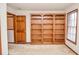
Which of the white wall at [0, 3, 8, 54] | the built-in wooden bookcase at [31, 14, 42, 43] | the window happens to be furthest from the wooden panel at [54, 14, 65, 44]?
the white wall at [0, 3, 8, 54]

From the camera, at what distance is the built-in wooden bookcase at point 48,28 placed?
6.84 meters

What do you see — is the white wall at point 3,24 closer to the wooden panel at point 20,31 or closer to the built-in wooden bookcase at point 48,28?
the wooden panel at point 20,31

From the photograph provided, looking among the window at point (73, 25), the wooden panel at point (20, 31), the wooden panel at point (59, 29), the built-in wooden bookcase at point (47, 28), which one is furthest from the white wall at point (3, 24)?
the wooden panel at point (59, 29)

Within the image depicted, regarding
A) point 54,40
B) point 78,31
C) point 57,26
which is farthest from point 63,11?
point 78,31

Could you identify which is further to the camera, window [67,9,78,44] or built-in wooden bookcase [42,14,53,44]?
built-in wooden bookcase [42,14,53,44]

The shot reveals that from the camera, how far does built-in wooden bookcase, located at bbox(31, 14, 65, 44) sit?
684cm

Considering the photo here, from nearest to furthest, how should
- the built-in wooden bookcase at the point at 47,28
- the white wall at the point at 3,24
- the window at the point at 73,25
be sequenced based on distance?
the white wall at the point at 3,24 → the window at the point at 73,25 → the built-in wooden bookcase at the point at 47,28

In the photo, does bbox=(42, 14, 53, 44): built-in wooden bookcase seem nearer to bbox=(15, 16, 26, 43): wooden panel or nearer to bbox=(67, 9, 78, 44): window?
bbox=(15, 16, 26, 43): wooden panel

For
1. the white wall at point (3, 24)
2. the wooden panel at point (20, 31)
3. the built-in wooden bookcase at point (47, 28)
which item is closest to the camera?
the white wall at point (3, 24)

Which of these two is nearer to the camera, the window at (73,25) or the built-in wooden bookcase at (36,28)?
the window at (73,25)

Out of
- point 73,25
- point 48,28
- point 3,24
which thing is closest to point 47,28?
point 48,28

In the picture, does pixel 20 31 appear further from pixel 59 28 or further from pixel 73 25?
pixel 73 25

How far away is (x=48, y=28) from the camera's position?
6.95m
